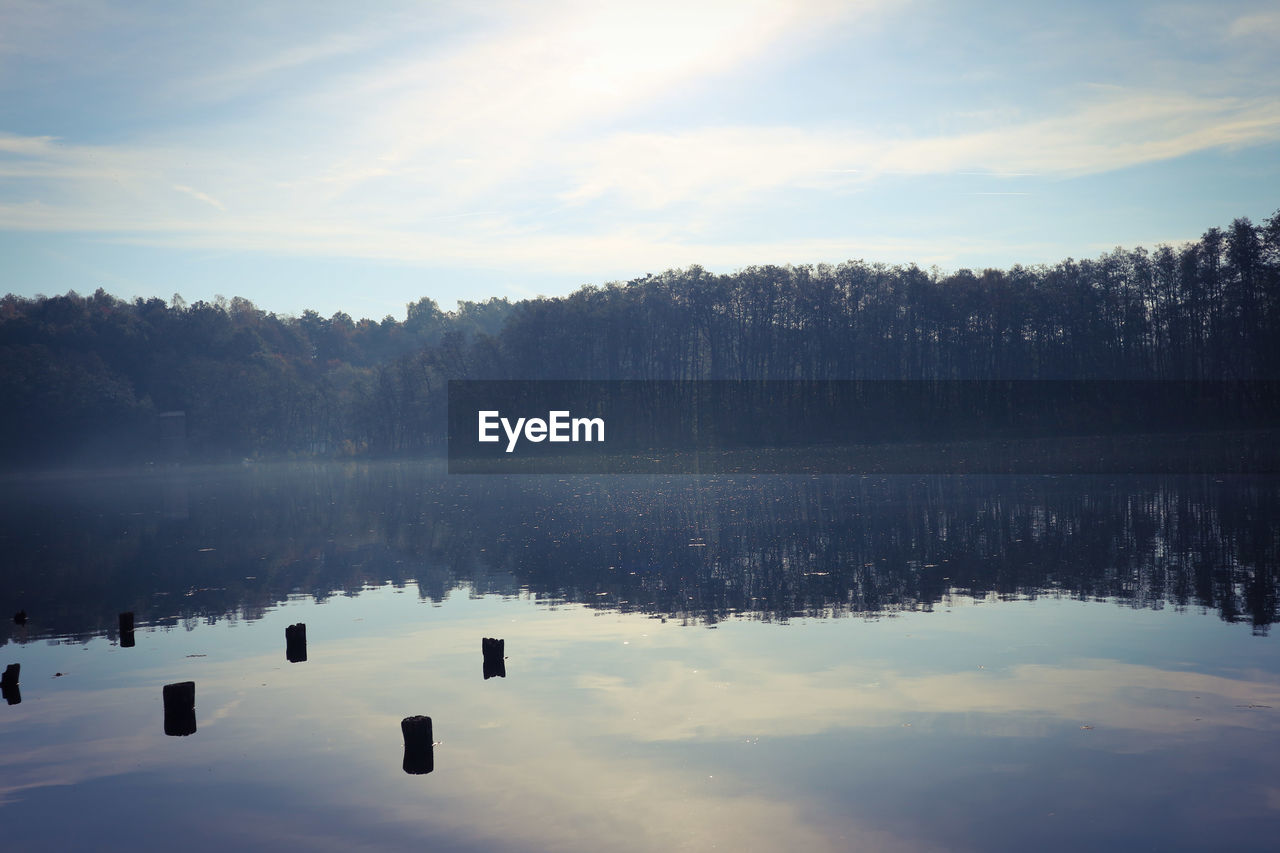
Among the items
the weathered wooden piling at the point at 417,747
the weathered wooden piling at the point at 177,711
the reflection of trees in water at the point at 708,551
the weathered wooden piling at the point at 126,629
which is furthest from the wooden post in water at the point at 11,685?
the weathered wooden piling at the point at 417,747

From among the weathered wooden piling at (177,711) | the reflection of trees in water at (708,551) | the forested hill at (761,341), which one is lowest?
the reflection of trees in water at (708,551)

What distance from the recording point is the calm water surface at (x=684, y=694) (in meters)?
11.0

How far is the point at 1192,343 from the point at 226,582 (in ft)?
362

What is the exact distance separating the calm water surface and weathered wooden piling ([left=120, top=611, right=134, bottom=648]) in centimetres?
48

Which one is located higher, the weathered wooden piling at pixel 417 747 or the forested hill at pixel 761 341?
the forested hill at pixel 761 341

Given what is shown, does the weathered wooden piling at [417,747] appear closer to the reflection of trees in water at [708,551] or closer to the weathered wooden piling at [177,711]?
the weathered wooden piling at [177,711]

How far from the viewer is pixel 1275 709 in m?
13.5

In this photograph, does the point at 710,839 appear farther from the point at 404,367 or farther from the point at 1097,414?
the point at 404,367

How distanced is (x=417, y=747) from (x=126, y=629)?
1143cm

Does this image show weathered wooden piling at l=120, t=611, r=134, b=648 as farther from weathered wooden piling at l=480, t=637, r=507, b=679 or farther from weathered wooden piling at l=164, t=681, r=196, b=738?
A: weathered wooden piling at l=480, t=637, r=507, b=679

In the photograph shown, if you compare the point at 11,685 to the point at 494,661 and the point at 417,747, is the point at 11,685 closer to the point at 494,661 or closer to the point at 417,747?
the point at 494,661

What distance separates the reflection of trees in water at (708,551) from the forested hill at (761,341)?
68028 mm

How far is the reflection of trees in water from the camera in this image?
23641 millimetres

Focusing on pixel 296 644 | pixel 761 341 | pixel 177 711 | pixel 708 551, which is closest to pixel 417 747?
pixel 177 711
